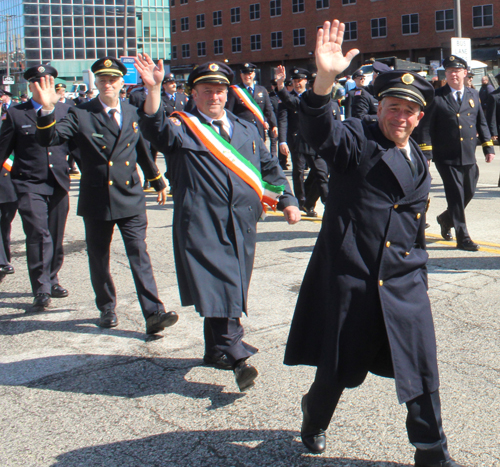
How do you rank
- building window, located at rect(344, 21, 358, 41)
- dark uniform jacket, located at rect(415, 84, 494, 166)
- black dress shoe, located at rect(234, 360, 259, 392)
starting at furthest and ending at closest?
building window, located at rect(344, 21, 358, 41) → dark uniform jacket, located at rect(415, 84, 494, 166) → black dress shoe, located at rect(234, 360, 259, 392)

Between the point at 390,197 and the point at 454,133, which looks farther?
the point at 454,133

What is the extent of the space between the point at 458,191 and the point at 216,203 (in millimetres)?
4349

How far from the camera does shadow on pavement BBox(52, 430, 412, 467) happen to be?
3281 millimetres

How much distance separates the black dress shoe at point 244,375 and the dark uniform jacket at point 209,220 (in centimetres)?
31

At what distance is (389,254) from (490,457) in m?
1.11

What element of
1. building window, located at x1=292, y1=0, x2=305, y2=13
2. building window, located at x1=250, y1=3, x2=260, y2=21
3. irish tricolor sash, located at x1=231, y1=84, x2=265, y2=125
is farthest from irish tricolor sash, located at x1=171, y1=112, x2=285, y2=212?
building window, located at x1=250, y1=3, x2=260, y2=21

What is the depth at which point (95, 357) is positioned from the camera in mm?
4801

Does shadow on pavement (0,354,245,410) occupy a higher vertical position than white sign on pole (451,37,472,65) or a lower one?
lower

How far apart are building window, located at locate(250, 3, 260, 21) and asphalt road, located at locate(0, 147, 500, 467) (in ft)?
209

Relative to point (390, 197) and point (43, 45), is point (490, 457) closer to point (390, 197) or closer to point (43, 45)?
point (390, 197)

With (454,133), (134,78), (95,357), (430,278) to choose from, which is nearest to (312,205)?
(454,133)

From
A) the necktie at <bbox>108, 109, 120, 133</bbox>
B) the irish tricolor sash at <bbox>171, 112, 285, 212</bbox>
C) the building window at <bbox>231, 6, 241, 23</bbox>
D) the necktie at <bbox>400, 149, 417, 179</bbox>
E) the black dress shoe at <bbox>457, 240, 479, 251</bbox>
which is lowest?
the black dress shoe at <bbox>457, 240, 479, 251</bbox>

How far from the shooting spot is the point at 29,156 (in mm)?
6320

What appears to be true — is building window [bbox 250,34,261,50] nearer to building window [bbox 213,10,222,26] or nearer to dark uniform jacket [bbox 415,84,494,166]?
building window [bbox 213,10,222,26]
